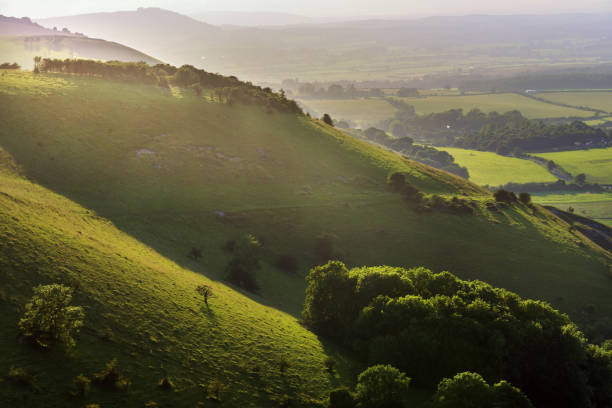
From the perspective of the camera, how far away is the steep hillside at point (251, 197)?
227ft

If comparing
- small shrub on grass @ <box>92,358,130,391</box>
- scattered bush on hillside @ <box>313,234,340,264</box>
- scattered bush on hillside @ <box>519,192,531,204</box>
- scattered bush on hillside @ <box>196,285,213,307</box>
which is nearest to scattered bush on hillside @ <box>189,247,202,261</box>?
scattered bush on hillside @ <box>196,285,213,307</box>

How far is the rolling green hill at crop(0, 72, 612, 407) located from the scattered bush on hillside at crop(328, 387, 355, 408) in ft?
7.31

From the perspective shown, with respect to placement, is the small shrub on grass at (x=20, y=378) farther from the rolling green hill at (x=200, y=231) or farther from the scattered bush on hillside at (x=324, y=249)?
the scattered bush on hillside at (x=324, y=249)

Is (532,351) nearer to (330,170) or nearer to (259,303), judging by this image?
(259,303)

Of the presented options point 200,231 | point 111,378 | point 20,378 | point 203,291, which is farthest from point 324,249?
point 20,378

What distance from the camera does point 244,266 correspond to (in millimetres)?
60281

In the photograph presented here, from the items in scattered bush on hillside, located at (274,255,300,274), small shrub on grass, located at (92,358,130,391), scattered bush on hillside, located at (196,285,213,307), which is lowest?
scattered bush on hillside, located at (274,255,300,274)

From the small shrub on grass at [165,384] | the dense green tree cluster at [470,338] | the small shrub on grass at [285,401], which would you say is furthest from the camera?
the dense green tree cluster at [470,338]

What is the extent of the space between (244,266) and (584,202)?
646ft

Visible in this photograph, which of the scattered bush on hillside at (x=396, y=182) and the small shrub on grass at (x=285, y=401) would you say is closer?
the small shrub on grass at (x=285, y=401)

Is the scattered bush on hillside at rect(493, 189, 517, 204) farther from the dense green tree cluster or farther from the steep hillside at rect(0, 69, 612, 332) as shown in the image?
the dense green tree cluster

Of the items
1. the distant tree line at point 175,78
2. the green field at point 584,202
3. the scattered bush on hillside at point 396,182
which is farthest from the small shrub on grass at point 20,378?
the green field at point 584,202

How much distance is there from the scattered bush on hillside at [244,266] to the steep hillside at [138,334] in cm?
1078

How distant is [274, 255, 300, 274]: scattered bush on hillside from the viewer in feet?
236
